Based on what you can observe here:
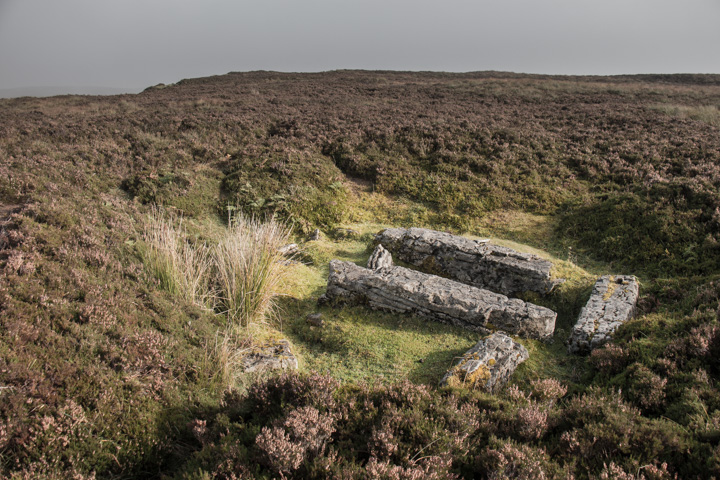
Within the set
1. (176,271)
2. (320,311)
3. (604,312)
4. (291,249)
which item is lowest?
(320,311)

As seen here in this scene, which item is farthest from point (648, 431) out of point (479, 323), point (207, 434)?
point (207, 434)

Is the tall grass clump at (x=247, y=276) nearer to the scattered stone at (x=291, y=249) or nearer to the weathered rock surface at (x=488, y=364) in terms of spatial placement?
the scattered stone at (x=291, y=249)

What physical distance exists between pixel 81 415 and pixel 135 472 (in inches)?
31.9

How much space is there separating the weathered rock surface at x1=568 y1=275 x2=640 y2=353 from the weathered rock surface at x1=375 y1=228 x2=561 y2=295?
1.06 metres

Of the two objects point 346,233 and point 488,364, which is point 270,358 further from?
point 346,233

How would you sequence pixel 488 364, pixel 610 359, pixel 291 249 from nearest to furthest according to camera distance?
pixel 610 359
pixel 488 364
pixel 291 249

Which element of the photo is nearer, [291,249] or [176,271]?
[176,271]

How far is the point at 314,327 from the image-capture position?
755 centimetres

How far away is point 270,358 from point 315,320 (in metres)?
1.59

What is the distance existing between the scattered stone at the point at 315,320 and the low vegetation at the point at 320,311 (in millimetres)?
92

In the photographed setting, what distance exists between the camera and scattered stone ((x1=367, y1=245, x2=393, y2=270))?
957 cm

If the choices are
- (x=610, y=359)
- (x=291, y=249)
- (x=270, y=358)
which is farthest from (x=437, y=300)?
(x=291, y=249)

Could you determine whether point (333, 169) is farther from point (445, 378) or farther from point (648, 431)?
point (648, 431)

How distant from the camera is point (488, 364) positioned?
5949 millimetres
